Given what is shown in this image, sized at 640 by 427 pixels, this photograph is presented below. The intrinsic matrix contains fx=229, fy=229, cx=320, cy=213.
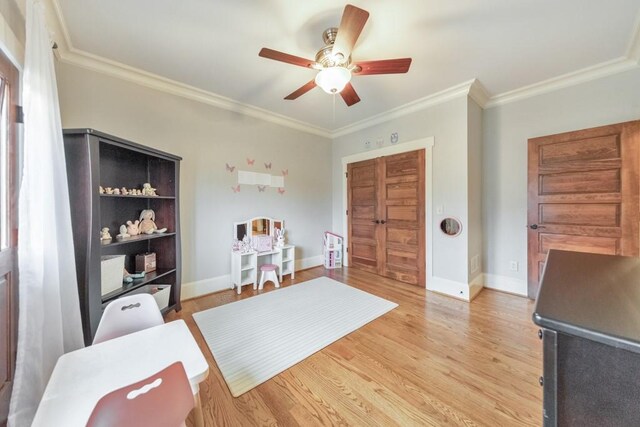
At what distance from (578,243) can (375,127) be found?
2.76 m

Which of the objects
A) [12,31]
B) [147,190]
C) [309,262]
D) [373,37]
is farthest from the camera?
[309,262]

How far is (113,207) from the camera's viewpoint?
6.97 feet

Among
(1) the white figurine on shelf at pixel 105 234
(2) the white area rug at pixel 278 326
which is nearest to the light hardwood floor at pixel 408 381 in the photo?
(2) the white area rug at pixel 278 326

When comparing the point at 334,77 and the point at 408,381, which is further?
the point at 334,77

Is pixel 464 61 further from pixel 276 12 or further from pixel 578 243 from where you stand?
pixel 578 243

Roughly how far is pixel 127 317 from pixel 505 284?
149 inches

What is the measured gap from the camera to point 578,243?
2.42 m

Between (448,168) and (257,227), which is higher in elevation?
(448,168)

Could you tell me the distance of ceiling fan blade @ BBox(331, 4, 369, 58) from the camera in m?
1.33

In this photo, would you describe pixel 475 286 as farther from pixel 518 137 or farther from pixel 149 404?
pixel 149 404

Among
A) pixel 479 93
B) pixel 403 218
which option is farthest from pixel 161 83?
pixel 479 93

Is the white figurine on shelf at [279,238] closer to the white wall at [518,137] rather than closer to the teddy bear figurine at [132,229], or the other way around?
the teddy bear figurine at [132,229]

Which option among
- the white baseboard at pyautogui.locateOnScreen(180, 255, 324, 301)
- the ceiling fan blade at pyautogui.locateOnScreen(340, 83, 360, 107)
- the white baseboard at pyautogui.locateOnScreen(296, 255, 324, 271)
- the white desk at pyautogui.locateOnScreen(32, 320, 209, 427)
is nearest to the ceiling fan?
the ceiling fan blade at pyautogui.locateOnScreen(340, 83, 360, 107)

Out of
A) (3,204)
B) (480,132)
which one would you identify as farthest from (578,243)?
(3,204)
